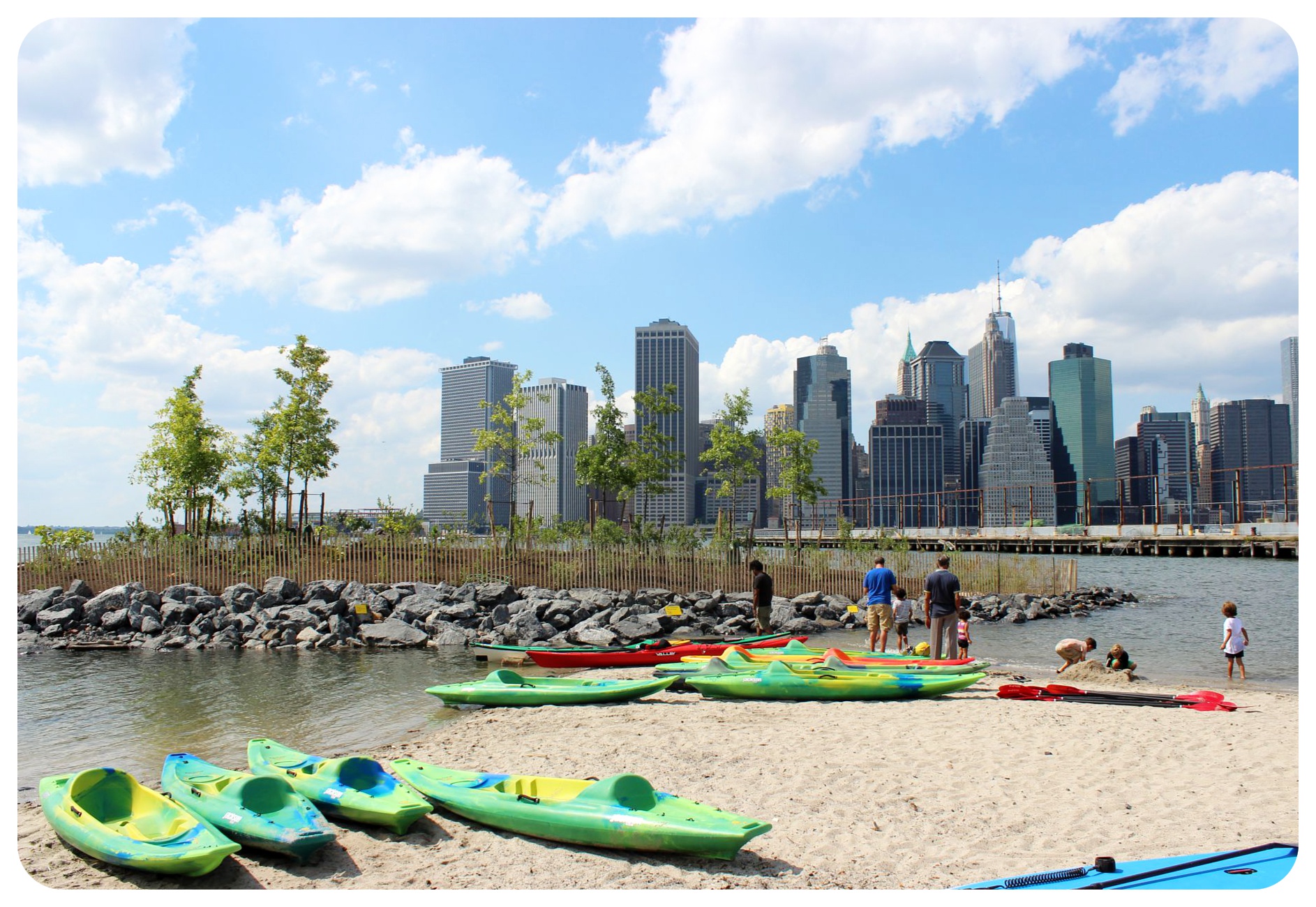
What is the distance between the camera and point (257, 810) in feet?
17.2

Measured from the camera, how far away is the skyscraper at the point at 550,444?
2391cm

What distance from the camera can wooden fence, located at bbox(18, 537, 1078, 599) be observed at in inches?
779

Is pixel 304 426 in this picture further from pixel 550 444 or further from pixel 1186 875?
pixel 1186 875

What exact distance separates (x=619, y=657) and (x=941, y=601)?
16.8 ft

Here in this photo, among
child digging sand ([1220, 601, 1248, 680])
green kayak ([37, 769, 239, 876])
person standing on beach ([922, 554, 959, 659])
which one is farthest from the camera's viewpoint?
child digging sand ([1220, 601, 1248, 680])

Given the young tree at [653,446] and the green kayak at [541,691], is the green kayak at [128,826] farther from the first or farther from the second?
the young tree at [653,446]

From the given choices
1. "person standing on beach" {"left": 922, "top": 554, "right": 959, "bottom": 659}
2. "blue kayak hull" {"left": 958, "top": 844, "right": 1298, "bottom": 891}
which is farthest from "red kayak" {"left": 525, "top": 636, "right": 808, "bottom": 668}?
"blue kayak hull" {"left": 958, "top": 844, "right": 1298, "bottom": 891}

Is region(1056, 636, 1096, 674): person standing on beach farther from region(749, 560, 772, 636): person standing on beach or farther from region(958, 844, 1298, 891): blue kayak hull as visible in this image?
region(958, 844, 1298, 891): blue kayak hull

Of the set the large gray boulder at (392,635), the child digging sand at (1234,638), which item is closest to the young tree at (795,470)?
the large gray boulder at (392,635)

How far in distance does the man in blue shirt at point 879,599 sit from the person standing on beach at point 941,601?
0.82 m

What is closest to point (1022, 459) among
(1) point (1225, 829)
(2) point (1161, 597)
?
(2) point (1161, 597)

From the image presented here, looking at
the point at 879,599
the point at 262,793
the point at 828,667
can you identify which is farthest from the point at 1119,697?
the point at 262,793

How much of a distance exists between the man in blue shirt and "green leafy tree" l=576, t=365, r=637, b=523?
12.5m
